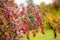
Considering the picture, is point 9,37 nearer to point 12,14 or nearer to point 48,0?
point 12,14

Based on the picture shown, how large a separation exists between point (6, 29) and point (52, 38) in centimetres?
356

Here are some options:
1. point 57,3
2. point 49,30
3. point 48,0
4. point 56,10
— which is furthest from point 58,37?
point 48,0

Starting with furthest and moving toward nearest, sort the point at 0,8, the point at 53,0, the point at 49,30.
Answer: the point at 53,0
the point at 49,30
the point at 0,8

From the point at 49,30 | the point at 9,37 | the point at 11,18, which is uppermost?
the point at 11,18

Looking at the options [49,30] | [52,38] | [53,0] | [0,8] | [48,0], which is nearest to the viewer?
[0,8]

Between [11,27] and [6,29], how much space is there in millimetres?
132

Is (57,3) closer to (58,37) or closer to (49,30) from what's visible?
(49,30)

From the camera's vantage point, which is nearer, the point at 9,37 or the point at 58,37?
the point at 9,37

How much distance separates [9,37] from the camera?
5.51 metres

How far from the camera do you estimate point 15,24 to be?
5531 mm

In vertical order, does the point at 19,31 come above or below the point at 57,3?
above

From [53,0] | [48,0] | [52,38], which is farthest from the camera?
[48,0]

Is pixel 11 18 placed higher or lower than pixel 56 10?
higher

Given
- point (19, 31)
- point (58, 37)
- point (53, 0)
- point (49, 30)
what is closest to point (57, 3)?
point (53, 0)
